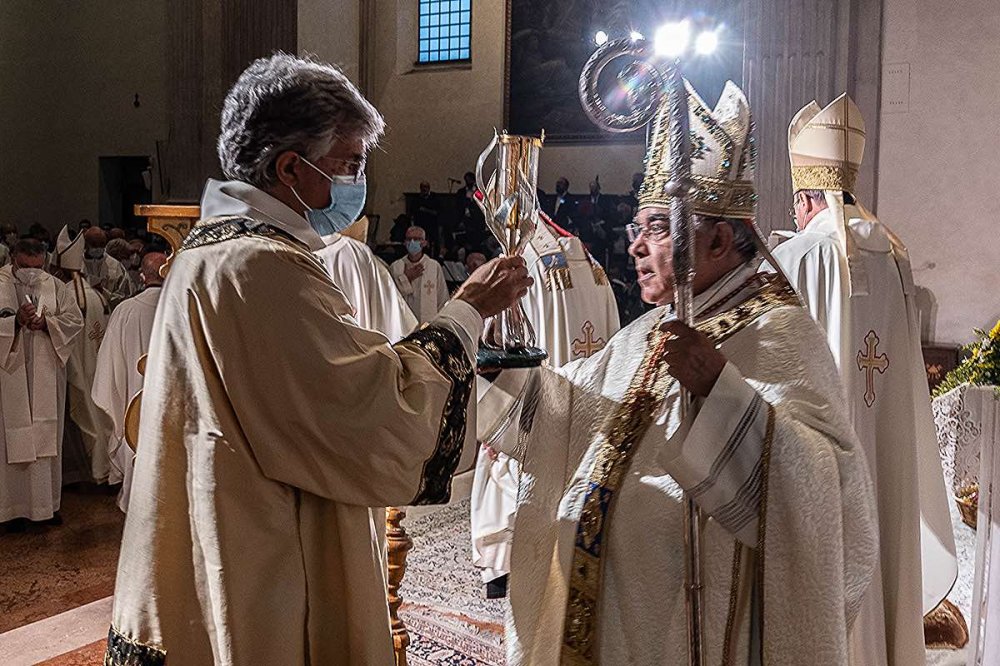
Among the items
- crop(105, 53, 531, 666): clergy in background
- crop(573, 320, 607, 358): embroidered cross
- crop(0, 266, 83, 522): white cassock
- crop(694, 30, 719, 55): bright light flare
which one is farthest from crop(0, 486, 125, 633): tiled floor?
crop(694, 30, 719, 55): bright light flare

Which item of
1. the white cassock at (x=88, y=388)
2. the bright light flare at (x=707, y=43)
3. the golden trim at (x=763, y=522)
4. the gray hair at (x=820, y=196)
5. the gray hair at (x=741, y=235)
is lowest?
the white cassock at (x=88, y=388)

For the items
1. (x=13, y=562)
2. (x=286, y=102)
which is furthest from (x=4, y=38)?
(x=286, y=102)

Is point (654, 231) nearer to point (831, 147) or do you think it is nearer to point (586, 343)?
point (831, 147)

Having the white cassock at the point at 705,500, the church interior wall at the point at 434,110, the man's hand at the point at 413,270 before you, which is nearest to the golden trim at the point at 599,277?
the white cassock at the point at 705,500

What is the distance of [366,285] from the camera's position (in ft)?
19.6

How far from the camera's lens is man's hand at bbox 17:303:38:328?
22.8 ft

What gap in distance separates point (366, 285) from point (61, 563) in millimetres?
2484

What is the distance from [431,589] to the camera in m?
5.36

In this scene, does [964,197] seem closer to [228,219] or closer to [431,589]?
[431,589]

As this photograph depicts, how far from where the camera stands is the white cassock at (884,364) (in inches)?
149

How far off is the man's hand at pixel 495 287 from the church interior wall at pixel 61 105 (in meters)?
16.8

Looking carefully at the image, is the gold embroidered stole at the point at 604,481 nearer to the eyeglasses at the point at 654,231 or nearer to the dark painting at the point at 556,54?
the eyeglasses at the point at 654,231

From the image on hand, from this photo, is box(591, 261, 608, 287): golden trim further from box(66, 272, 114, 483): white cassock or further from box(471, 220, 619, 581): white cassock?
box(66, 272, 114, 483): white cassock

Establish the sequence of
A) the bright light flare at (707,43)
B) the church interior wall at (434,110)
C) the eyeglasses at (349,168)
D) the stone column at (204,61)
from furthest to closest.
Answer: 1. the church interior wall at (434,110)
2. the stone column at (204,61)
3. the bright light flare at (707,43)
4. the eyeglasses at (349,168)
